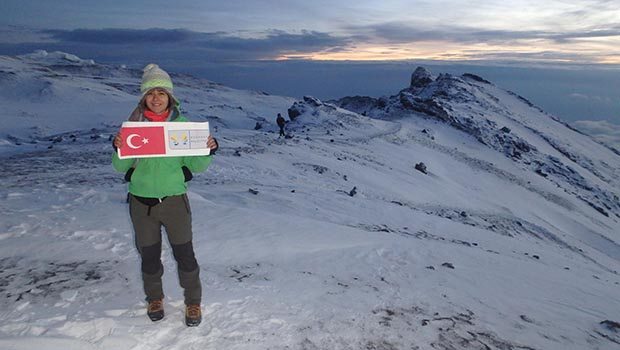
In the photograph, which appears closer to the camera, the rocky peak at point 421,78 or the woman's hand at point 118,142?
the woman's hand at point 118,142

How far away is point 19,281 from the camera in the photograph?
20.0 feet

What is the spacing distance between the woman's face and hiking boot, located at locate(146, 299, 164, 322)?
223 centimetres

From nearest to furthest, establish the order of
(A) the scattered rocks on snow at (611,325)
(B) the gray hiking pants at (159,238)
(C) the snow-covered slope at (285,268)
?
(B) the gray hiking pants at (159,238), (C) the snow-covered slope at (285,268), (A) the scattered rocks on snow at (611,325)

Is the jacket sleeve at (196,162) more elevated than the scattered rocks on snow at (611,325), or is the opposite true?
the jacket sleeve at (196,162)

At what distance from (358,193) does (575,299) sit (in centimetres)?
1093

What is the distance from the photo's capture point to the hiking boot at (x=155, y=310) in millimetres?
5090

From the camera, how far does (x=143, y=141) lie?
15.2ft

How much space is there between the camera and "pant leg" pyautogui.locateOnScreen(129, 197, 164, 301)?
4.87m

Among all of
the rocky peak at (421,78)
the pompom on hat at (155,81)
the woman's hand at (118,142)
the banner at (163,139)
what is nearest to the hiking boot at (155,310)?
the banner at (163,139)

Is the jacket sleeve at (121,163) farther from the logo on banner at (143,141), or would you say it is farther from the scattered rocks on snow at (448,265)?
the scattered rocks on snow at (448,265)

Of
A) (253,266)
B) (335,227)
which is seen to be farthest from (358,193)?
(253,266)

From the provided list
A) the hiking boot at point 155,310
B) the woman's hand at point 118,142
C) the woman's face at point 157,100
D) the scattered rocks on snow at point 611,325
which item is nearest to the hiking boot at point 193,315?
the hiking boot at point 155,310

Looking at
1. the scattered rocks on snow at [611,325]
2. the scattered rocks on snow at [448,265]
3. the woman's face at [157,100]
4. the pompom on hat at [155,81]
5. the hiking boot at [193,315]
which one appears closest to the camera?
the pompom on hat at [155,81]

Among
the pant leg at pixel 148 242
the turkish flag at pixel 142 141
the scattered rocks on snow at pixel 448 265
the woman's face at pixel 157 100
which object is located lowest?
the scattered rocks on snow at pixel 448 265
